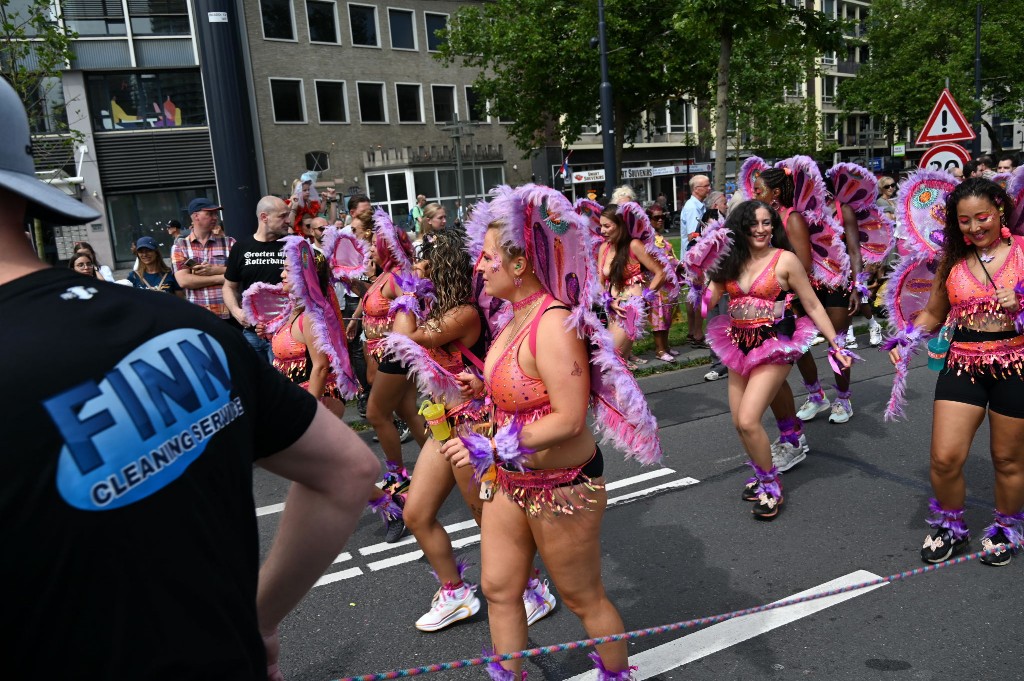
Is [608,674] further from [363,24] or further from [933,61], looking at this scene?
[933,61]

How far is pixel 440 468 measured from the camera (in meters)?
3.63

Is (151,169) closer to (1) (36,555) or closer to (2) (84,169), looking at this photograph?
(2) (84,169)

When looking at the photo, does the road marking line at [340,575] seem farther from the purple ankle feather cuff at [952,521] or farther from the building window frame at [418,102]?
the building window frame at [418,102]

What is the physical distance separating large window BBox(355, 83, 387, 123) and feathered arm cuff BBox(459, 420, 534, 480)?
→ 3109 centimetres

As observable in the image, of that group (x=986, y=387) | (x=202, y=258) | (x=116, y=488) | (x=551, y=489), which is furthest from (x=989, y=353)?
(x=202, y=258)

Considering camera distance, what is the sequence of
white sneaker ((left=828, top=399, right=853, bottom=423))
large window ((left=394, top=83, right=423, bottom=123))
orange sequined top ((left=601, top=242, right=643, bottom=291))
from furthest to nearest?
large window ((left=394, top=83, right=423, bottom=123)) < orange sequined top ((left=601, top=242, right=643, bottom=291)) < white sneaker ((left=828, top=399, right=853, bottom=423))

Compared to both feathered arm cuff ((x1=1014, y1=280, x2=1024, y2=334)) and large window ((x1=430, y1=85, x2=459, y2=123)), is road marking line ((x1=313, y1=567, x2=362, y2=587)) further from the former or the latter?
large window ((x1=430, y1=85, x2=459, y2=123))

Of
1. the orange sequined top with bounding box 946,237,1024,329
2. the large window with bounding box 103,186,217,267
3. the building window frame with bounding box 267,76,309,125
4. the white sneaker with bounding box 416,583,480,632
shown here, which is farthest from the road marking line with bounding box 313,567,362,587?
the building window frame with bounding box 267,76,309,125

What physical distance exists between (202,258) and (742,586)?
597 centimetres

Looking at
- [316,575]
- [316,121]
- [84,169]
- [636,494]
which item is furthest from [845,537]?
[316,121]

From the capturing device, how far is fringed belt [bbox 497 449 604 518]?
2678mm

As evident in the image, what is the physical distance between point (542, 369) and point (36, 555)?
177 centimetres

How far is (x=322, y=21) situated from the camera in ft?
100

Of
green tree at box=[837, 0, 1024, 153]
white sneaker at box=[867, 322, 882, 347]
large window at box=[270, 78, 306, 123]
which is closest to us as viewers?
white sneaker at box=[867, 322, 882, 347]
